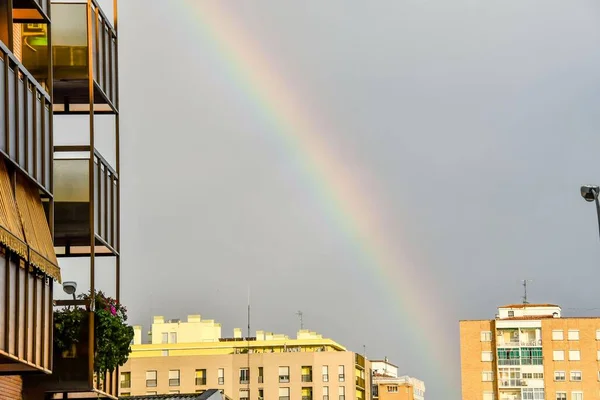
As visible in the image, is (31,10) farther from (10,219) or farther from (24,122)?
(10,219)

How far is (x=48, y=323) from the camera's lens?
67.6 ft

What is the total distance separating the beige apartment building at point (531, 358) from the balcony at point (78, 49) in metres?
134

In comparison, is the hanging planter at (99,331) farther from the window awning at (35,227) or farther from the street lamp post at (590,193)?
the street lamp post at (590,193)

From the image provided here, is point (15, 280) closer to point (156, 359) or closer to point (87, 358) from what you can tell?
point (87, 358)

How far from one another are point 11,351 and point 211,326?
6512 inches

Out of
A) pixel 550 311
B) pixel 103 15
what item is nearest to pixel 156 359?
pixel 550 311

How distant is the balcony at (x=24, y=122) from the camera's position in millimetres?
18266

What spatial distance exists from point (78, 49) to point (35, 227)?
6275 millimetres

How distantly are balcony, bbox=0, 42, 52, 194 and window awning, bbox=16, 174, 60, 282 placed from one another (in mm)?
218

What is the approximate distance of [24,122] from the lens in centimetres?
1944

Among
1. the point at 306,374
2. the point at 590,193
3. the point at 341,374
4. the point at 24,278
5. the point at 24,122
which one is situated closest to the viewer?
the point at 24,278

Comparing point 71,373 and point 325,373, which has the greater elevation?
point 325,373

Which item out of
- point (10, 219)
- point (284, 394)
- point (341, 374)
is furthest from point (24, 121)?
point (341, 374)

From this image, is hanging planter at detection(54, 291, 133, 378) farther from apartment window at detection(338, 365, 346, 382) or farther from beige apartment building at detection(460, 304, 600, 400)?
apartment window at detection(338, 365, 346, 382)
